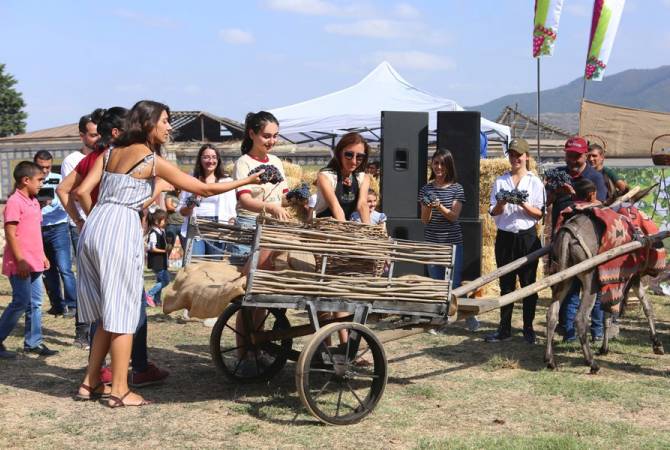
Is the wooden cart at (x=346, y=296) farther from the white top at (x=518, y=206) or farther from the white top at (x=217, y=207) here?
the white top at (x=217, y=207)

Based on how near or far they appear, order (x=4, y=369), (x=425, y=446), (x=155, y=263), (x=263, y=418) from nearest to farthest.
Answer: (x=425, y=446), (x=263, y=418), (x=4, y=369), (x=155, y=263)

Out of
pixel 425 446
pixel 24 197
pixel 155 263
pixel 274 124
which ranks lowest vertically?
pixel 425 446

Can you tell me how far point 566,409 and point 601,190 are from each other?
104 inches

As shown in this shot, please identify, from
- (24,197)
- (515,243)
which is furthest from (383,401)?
(24,197)

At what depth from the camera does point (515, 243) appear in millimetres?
7262

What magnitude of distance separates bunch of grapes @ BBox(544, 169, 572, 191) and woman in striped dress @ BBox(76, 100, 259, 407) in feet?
9.83

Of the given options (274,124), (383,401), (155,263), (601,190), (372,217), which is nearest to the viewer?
(383,401)

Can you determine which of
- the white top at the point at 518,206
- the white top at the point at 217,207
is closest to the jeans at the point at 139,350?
the white top at the point at 217,207

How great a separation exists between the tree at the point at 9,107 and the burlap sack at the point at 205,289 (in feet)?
155

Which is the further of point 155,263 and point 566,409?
point 155,263

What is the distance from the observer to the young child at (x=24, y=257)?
6.46 meters

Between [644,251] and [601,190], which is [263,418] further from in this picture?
Result: [601,190]

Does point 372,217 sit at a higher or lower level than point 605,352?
higher

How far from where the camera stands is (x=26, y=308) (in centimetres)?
665
